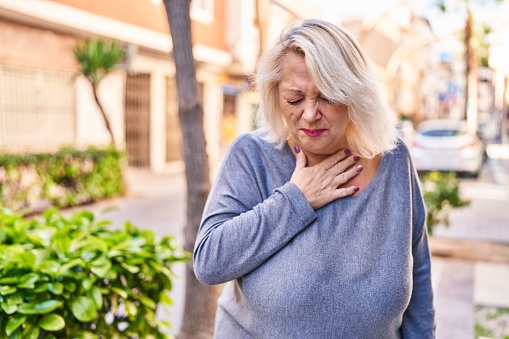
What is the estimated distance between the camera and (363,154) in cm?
173

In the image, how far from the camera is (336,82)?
156 cm

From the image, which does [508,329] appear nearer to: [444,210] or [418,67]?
[444,210]

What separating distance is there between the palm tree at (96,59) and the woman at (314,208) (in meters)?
9.44

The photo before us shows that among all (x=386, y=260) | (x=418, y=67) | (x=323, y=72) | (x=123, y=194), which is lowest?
(x=123, y=194)

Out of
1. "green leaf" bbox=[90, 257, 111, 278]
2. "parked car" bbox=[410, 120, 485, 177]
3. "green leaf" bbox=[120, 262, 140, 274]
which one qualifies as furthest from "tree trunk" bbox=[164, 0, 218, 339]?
"parked car" bbox=[410, 120, 485, 177]

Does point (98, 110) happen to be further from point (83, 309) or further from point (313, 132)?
point (313, 132)

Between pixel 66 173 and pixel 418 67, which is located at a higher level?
pixel 418 67

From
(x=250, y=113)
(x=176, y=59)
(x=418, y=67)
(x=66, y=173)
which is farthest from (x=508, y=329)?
(x=418, y=67)

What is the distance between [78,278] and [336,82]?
3.83 feet

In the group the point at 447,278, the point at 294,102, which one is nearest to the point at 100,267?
the point at 294,102

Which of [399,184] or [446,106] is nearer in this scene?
[399,184]

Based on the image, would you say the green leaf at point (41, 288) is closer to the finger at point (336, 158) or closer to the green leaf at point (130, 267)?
the green leaf at point (130, 267)

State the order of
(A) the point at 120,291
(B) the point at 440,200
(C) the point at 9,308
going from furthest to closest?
(B) the point at 440,200 < (A) the point at 120,291 < (C) the point at 9,308

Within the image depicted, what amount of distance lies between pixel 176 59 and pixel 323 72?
1.71m
